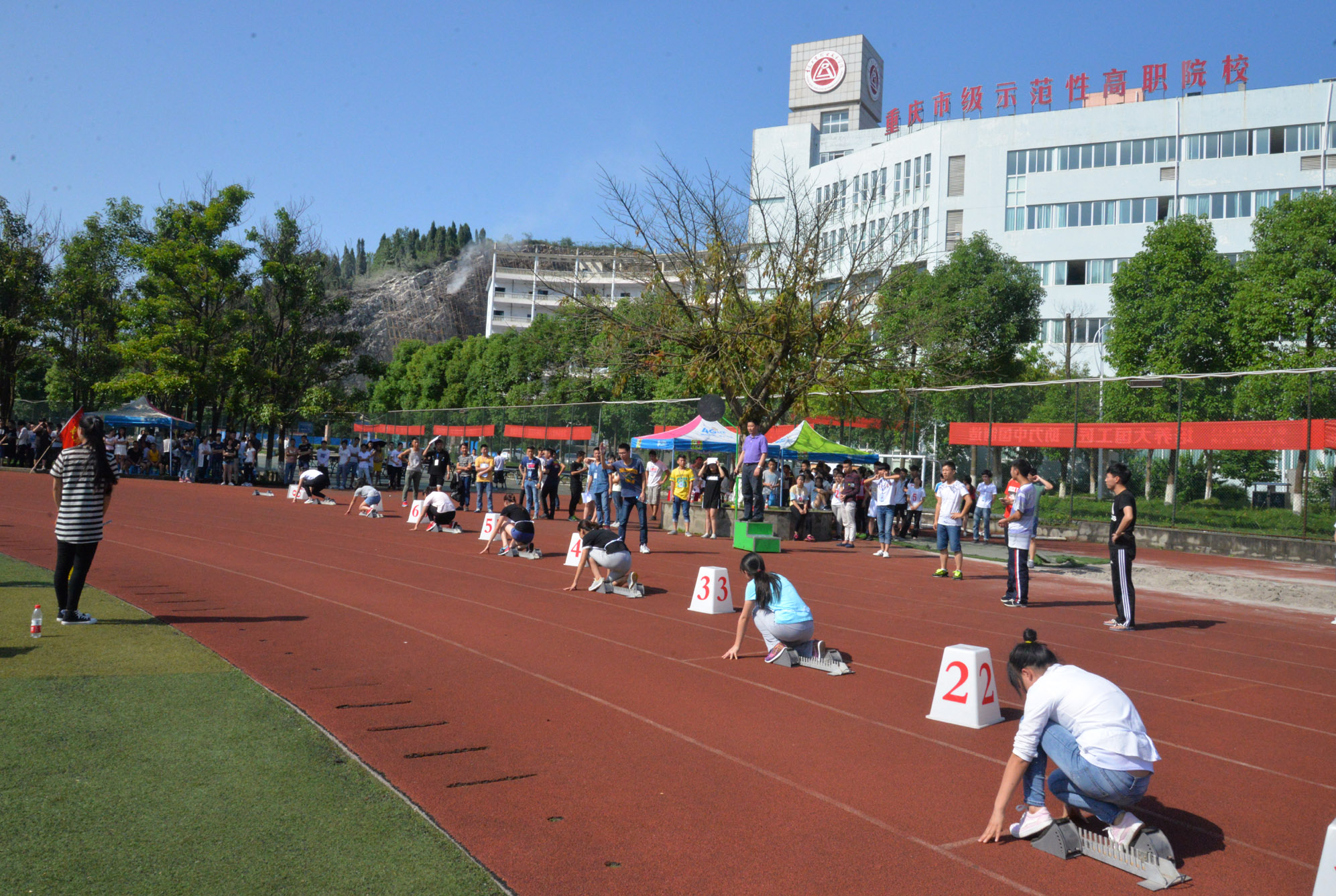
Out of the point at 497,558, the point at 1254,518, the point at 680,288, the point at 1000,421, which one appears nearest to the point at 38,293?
the point at 680,288

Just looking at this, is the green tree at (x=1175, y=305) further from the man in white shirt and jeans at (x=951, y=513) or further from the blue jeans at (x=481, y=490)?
the blue jeans at (x=481, y=490)

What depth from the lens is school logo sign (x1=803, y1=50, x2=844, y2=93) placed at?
273 feet

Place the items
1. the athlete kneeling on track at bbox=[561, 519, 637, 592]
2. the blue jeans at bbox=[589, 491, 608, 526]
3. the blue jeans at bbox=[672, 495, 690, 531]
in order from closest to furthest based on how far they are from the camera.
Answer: the athlete kneeling on track at bbox=[561, 519, 637, 592] → the blue jeans at bbox=[589, 491, 608, 526] → the blue jeans at bbox=[672, 495, 690, 531]

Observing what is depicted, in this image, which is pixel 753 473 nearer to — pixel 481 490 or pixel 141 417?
pixel 481 490

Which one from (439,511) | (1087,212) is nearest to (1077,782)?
(439,511)

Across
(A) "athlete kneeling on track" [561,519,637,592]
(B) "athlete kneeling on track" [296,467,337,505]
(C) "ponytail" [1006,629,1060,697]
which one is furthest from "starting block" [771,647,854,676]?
(B) "athlete kneeling on track" [296,467,337,505]

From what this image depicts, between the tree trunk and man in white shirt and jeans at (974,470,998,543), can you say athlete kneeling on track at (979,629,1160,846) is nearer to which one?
man in white shirt and jeans at (974,470,998,543)

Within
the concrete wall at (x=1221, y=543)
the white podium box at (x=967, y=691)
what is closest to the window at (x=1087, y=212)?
the concrete wall at (x=1221, y=543)

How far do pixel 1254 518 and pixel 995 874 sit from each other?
18878 millimetres

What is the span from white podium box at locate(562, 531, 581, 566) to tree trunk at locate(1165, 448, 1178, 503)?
14.2 metres

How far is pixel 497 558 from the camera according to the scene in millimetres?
14695

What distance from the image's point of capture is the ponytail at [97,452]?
26.4ft

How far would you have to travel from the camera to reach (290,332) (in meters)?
37.8

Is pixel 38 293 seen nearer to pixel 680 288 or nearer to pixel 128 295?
pixel 128 295
